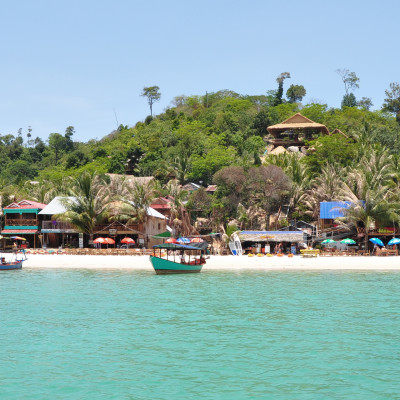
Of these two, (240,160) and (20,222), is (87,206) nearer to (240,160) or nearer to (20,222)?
(20,222)

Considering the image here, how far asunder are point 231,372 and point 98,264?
28.1m

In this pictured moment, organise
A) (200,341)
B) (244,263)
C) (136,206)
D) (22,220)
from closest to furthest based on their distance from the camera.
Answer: (200,341)
(244,263)
(136,206)
(22,220)

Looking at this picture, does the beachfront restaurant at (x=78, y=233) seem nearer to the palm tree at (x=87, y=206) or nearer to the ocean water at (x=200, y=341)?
the palm tree at (x=87, y=206)

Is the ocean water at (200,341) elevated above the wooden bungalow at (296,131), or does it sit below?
below

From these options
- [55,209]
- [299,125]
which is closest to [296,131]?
[299,125]

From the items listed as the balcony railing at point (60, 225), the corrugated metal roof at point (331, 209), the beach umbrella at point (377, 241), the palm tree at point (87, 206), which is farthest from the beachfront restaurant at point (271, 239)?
the balcony railing at point (60, 225)

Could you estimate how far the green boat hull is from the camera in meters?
35.2

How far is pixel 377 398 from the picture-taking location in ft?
38.5

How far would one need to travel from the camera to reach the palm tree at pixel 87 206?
1826 inches

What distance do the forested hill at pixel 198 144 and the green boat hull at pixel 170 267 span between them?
67.5 ft

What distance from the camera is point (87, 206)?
46.5 m

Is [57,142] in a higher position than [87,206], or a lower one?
higher

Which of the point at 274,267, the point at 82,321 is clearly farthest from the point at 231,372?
the point at 274,267

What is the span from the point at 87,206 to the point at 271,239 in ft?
53.0
